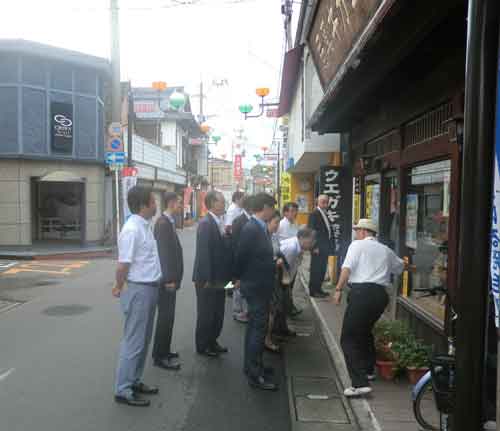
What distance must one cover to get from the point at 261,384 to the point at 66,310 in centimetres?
484

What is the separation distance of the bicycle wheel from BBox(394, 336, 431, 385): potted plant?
921 millimetres

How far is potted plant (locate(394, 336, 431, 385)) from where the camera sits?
4.86 meters

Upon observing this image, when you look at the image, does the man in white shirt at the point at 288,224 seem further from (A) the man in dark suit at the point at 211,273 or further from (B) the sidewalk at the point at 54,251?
(B) the sidewalk at the point at 54,251

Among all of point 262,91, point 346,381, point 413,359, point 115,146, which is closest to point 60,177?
point 115,146

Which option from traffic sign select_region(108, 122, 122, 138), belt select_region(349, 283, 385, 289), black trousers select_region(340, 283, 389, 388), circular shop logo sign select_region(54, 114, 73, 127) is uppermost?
circular shop logo sign select_region(54, 114, 73, 127)

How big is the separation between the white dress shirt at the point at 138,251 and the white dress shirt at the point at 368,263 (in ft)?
5.98

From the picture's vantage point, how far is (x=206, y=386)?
4797 mm

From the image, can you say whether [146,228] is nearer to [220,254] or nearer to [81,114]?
[220,254]

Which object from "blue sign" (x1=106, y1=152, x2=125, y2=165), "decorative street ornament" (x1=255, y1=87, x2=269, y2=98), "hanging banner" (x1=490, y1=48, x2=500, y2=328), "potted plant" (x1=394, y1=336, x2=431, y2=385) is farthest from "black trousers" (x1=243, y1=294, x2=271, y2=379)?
"decorative street ornament" (x1=255, y1=87, x2=269, y2=98)

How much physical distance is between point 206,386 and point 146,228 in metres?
1.74

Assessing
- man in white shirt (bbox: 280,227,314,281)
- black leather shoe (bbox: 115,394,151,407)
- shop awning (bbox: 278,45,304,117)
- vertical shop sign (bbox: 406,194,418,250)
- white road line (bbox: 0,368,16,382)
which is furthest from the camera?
shop awning (bbox: 278,45,304,117)

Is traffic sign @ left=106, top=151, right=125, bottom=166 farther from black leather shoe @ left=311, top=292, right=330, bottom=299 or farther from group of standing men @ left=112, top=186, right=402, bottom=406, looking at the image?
group of standing men @ left=112, top=186, right=402, bottom=406

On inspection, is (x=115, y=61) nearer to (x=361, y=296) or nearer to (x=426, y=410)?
(x=361, y=296)

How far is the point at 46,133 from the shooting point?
1656 centimetres
